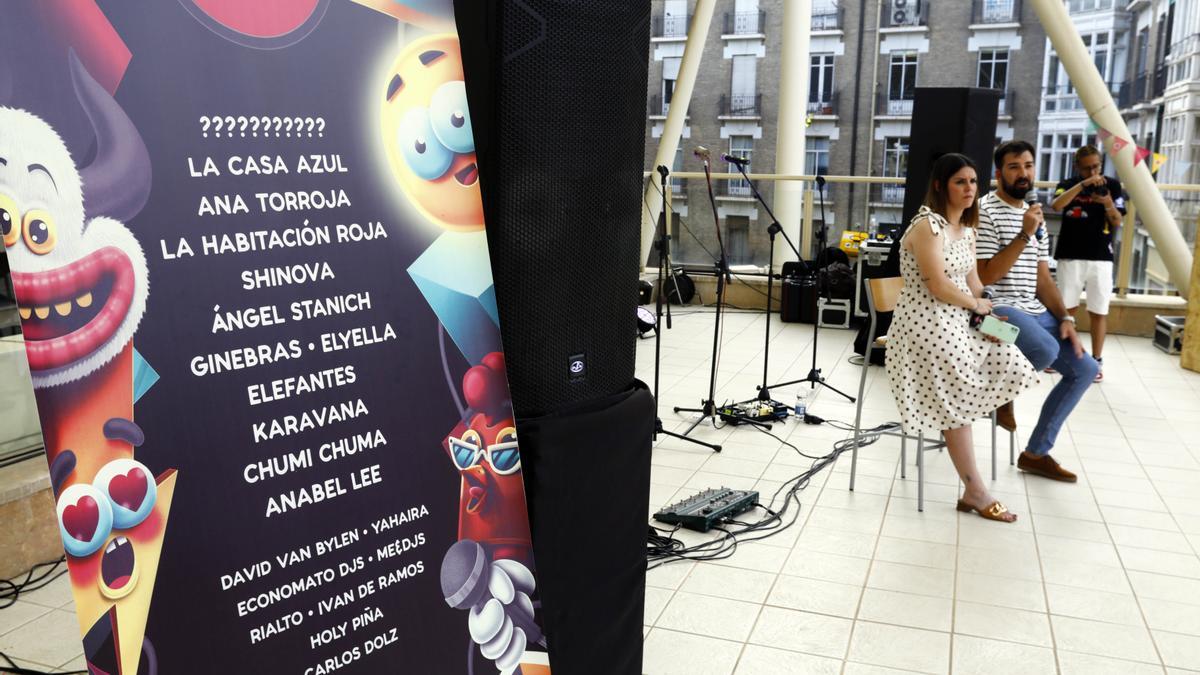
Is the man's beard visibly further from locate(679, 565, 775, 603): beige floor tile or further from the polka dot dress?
locate(679, 565, 775, 603): beige floor tile

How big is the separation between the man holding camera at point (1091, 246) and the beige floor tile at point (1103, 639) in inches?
125

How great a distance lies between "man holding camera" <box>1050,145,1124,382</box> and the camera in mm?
5531

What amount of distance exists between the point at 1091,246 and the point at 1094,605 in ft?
11.0

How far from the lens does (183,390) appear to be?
4.23 feet

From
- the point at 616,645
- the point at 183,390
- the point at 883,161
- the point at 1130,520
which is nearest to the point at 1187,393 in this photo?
the point at 1130,520

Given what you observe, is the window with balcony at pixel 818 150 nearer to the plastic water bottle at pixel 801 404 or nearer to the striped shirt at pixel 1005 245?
the plastic water bottle at pixel 801 404

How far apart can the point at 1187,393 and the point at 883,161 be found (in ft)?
46.4

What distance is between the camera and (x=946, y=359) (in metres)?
3.55

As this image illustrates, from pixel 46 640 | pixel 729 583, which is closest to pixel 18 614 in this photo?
pixel 46 640

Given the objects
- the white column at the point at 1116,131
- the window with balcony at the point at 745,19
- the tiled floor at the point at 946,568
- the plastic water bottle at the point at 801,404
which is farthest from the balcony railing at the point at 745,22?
the tiled floor at the point at 946,568

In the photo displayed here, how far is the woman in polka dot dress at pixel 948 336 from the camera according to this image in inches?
139

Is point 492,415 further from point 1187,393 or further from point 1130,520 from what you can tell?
point 1187,393

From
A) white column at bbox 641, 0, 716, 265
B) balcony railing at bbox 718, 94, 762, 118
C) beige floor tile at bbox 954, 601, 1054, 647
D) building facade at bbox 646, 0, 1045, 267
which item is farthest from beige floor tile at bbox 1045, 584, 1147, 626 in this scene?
balcony railing at bbox 718, 94, 762, 118

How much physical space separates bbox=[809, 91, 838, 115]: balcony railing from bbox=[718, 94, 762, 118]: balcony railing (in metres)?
1.07
